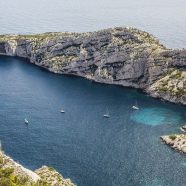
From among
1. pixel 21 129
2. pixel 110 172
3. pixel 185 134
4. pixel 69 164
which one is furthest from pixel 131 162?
pixel 21 129

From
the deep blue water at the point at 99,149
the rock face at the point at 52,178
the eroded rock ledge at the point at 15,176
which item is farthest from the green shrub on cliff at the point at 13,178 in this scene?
the deep blue water at the point at 99,149

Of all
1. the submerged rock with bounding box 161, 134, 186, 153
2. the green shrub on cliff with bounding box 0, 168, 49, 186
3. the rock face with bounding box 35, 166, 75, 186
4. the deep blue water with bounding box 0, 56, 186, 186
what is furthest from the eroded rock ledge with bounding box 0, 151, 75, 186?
the submerged rock with bounding box 161, 134, 186, 153

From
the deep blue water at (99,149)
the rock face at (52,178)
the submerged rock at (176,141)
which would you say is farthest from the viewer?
the submerged rock at (176,141)

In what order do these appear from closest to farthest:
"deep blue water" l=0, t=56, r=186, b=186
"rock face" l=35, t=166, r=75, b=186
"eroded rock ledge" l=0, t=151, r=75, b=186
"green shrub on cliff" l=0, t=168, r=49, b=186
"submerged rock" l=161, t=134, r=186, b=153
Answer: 1. "eroded rock ledge" l=0, t=151, r=75, b=186
2. "green shrub on cliff" l=0, t=168, r=49, b=186
3. "rock face" l=35, t=166, r=75, b=186
4. "deep blue water" l=0, t=56, r=186, b=186
5. "submerged rock" l=161, t=134, r=186, b=153

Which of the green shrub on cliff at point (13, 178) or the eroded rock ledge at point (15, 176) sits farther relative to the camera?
the green shrub on cliff at point (13, 178)

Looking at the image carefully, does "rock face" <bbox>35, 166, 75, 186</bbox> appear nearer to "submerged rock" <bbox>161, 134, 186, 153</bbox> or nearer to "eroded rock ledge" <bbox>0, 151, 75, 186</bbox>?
"eroded rock ledge" <bbox>0, 151, 75, 186</bbox>

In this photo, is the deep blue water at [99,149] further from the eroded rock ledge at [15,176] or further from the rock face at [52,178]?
the eroded rock ledge at [15,176]

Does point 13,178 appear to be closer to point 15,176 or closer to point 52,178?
point 15,176

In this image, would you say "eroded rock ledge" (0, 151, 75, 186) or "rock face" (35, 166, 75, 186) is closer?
"eroded rock ledge" (0, 151, 75, 186)

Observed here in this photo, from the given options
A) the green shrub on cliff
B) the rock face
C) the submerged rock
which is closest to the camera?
the green shrub on cliff

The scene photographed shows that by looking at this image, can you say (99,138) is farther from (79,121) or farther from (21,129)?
(21,129)

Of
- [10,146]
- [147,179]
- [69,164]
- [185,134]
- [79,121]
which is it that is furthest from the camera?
[79,121]
